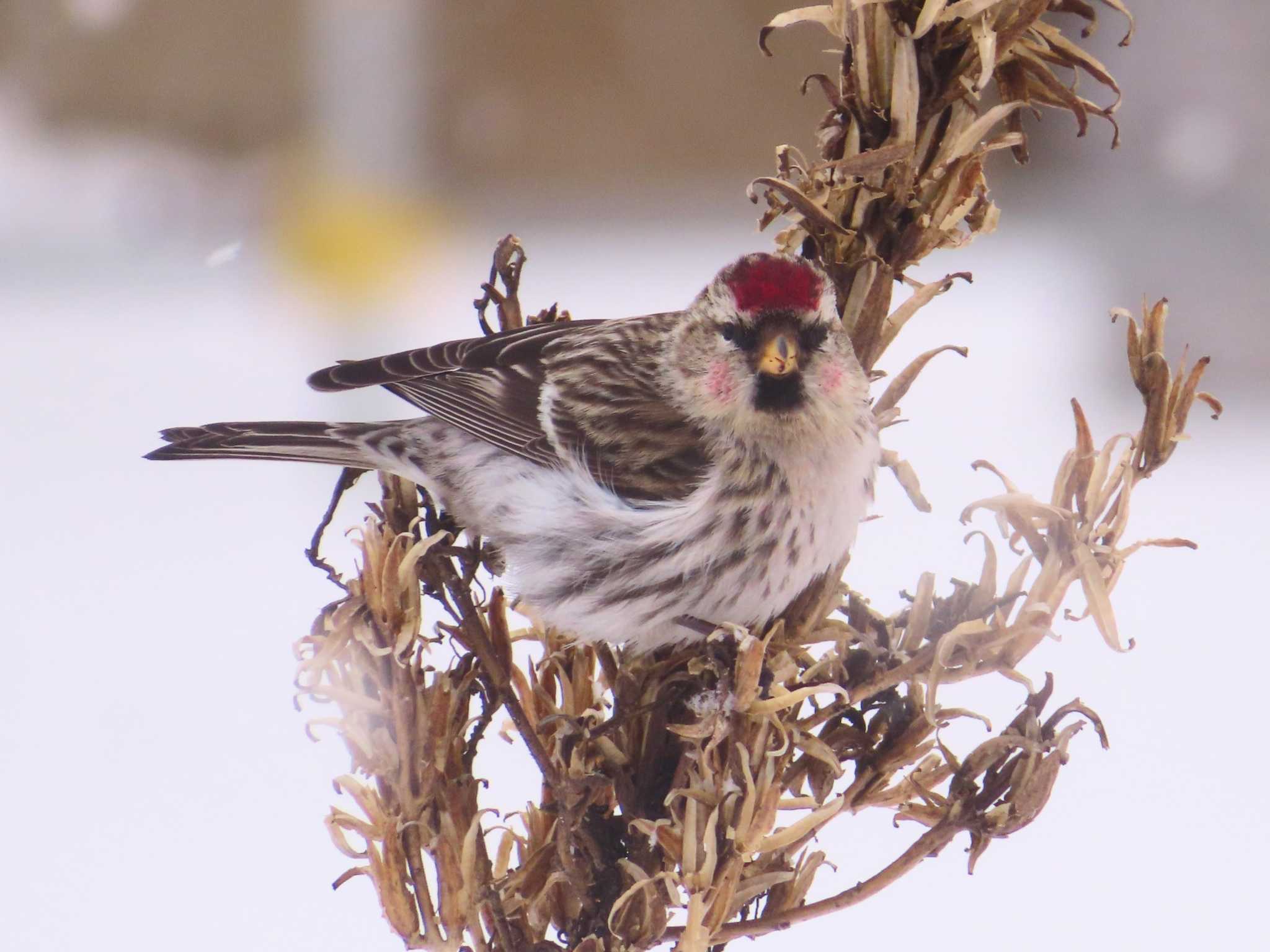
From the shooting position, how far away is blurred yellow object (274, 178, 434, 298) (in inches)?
91.3

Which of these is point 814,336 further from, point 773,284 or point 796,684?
point 796,684

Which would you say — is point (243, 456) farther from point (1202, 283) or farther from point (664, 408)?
point (1202, 283)

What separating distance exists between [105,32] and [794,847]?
85.6 inches

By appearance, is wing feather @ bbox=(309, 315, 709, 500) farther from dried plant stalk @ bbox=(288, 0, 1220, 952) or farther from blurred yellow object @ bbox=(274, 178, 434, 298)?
blurred yellow object @ bbox=(274, 178, 434, 298)

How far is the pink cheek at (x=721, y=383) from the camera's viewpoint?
2.46 feet

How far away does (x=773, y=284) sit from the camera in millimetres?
636

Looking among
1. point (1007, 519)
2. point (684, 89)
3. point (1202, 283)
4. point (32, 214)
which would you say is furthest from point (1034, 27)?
point (32, 214)

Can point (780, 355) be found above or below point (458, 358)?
below

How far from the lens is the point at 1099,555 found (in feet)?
1.77

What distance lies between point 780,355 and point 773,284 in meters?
0.05

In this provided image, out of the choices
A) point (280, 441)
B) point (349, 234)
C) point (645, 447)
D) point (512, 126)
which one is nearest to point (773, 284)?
point (645, 447)

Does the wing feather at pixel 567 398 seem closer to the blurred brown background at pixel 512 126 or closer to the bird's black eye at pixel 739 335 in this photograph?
the bird's black eye at pixel 739 335

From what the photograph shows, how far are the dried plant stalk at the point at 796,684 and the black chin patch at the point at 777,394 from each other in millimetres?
107

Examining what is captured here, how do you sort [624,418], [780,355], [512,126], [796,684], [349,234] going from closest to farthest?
[796,684], [780,355], [624,418], [349,234], [512,126]
